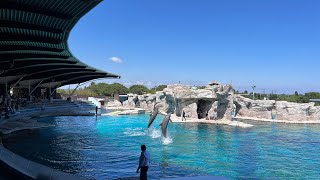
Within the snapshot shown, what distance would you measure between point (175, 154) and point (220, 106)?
29.1 metres

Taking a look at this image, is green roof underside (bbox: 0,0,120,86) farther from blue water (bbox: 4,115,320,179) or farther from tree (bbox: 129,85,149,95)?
tree (bbox: 129,85,149,95)

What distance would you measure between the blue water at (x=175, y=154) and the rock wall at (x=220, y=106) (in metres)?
15.4

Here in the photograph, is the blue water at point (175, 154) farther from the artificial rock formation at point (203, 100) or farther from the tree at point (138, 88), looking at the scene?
the tree at point (138, 88)

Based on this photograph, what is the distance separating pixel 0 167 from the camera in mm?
12906

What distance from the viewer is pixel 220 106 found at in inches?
1938

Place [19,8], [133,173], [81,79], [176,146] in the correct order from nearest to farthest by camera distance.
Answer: [19,8] < [133,173] < [176,146] < [81,79]

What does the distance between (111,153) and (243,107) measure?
41785mm

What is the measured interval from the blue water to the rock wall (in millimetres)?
15430

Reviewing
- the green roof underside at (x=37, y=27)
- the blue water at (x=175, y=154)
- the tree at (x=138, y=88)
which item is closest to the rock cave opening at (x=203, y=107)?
the blue water at (x=175, y=154)

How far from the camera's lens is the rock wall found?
46.9 metres

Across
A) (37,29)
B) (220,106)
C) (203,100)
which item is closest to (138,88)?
(203,100)

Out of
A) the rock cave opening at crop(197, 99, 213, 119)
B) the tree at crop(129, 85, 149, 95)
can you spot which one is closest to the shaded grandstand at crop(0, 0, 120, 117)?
the rock cave opening at crop(197, 99, 213, 119)

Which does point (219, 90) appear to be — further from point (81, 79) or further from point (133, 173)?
point (133, 173)

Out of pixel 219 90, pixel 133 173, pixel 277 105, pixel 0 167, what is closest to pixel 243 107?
pixel 277 105
